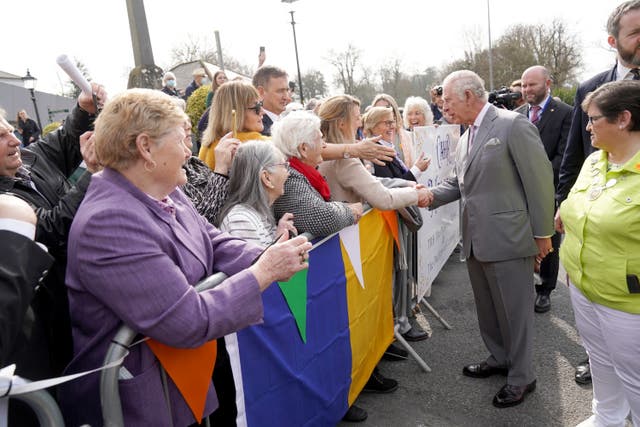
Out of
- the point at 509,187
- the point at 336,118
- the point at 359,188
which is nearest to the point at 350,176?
the point at 359,188

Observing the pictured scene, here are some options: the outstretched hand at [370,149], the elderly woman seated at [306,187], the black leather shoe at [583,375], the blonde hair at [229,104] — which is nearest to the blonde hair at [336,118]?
the outstretched hand at [370,149]

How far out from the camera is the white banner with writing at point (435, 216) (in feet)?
14.3

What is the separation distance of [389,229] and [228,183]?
1.41 metres

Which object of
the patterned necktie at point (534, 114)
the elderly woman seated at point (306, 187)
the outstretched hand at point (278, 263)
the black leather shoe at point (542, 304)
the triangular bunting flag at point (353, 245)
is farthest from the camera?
the patterned necktie at point (534, 114)

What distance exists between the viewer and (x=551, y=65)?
37.4m

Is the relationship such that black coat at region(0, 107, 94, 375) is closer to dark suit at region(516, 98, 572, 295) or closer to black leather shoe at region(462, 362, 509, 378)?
black leather shoe at region(462, 362, 509, 378)

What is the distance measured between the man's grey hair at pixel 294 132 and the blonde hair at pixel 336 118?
0.57 meters

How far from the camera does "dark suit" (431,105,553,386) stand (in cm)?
308

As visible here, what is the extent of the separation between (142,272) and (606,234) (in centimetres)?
221

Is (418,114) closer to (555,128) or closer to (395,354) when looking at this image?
(555,128)

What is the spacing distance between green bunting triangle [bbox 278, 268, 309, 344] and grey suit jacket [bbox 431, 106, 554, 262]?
5.27 feet

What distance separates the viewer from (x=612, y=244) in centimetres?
230

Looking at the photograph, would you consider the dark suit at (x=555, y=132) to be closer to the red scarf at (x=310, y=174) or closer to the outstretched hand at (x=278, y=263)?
the red scarf at (x=310, y=174)

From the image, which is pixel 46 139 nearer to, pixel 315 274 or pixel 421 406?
pixel 315 274
